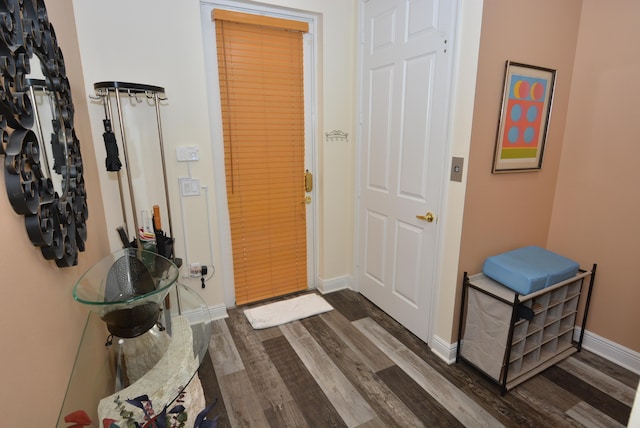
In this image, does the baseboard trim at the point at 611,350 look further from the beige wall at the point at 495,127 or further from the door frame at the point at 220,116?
the door frame at the point at 220,116

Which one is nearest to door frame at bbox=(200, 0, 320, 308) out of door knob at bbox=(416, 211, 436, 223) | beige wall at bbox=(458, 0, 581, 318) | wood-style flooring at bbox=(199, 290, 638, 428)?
wood-style flooring at bbox=(199, 290, 638, 428)

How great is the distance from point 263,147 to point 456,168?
149 centimetres

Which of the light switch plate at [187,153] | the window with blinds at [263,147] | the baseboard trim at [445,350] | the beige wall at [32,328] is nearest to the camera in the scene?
the beige wall at [32,328]

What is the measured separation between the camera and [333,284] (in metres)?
3.17

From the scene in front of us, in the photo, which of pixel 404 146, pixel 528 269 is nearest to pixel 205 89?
pixel 404 146

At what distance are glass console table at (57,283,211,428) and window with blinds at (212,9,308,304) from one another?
124 cm

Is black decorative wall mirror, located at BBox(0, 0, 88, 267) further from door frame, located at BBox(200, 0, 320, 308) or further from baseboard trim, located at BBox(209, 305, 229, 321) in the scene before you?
baseboard trim, located at BBox(209, 305, 229, 321)

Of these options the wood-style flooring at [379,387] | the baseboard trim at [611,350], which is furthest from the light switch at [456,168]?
the baseboard trim at [611,350]

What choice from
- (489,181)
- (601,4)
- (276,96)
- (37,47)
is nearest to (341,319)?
(489,181)

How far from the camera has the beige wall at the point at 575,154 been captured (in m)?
1.91

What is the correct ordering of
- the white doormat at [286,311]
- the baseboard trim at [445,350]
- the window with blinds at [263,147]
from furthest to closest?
the white doormat at [286,311], the window with blinds at [263,147], the baseboard trim at [445,350]

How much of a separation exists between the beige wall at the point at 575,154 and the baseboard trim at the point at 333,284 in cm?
133

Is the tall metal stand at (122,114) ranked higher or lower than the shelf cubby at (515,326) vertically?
higher

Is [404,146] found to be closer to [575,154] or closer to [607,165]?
[575,154]
